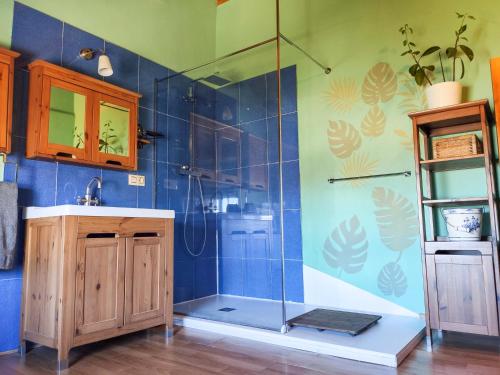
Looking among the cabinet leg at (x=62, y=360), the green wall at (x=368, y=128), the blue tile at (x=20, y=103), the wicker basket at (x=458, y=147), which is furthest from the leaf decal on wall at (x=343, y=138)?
the cabinet leg at (x=62, y=360)

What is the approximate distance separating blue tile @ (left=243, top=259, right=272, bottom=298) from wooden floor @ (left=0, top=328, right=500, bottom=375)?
60cm

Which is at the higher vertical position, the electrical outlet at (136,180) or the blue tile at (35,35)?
the blue tile at (35,35)

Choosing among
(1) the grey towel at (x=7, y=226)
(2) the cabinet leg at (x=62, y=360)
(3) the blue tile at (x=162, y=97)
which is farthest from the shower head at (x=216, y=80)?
(2) the cabinet leg at (x=62, y=360)

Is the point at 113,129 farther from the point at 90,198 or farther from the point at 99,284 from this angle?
the point at 99,284

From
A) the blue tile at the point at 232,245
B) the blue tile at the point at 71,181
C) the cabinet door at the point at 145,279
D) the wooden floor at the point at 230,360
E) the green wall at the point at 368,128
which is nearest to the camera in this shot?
the wooden floor at the point at 230,360

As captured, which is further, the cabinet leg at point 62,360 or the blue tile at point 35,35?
the blue tile at point 35,35

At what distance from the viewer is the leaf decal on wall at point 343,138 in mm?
3254

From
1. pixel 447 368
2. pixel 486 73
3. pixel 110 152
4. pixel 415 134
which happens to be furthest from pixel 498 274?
pixel 110 152

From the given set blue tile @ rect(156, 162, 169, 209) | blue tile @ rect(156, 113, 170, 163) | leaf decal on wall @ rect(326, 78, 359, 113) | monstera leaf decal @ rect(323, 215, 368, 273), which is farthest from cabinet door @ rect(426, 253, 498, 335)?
blue tile @ rect(156, 113, 170, 163)

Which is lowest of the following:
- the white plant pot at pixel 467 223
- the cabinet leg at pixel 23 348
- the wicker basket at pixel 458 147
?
the cabinet leg at pixel 23 348

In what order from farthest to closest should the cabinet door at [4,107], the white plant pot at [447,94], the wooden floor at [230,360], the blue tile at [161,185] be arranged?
the blue tile at [161,185]
the white plant pot at [447,94]
the cabinet door at [4,107]
the wooden floor at [230,360]

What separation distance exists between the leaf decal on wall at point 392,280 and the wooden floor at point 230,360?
1.54 feet

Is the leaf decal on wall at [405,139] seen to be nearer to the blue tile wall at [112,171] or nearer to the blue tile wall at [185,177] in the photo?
the blue tile wall at [185,177]

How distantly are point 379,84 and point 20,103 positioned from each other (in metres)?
2.67
